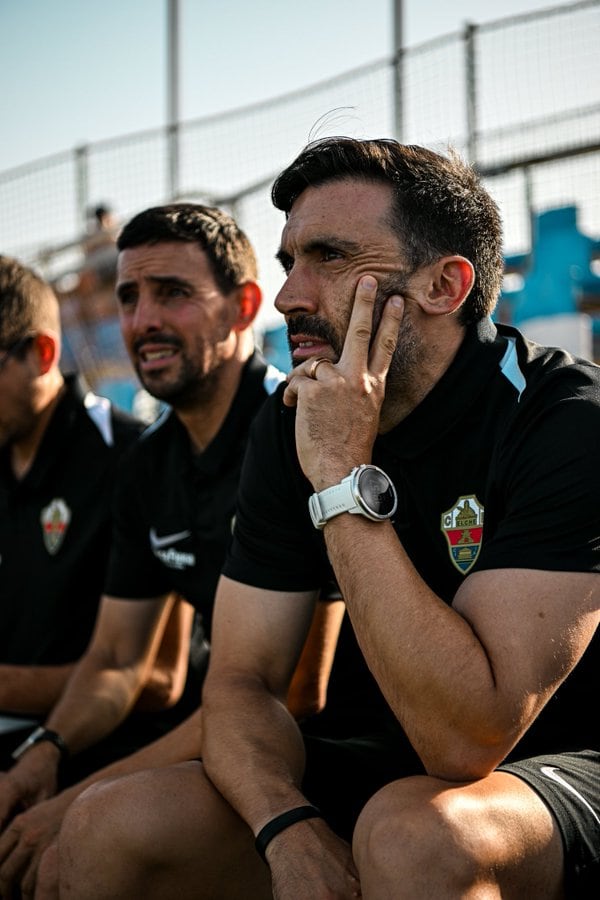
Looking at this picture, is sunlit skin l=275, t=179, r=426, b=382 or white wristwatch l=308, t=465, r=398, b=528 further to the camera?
sunlit skin l=275, t=179, r=426, b=382

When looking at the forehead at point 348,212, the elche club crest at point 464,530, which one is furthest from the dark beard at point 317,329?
the elche club crest at point 464,530

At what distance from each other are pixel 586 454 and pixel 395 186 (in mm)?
946

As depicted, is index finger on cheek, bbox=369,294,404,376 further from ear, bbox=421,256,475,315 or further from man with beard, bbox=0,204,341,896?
man with beard, bbox=0,204,341,896

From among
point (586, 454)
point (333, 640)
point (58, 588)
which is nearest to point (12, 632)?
point (58, 588)

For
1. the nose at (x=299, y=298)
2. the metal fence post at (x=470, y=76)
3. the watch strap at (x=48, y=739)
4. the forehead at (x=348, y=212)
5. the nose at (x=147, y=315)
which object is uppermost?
the metal fence post at (x=470, y=76)

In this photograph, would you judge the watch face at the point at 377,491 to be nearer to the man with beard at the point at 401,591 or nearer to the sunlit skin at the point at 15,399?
the man with beard at the point at 401,591

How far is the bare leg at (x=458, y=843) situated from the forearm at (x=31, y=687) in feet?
7.38

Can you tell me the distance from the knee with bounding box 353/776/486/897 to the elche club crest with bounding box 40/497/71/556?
2.50m

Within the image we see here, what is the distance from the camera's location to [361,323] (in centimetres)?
266

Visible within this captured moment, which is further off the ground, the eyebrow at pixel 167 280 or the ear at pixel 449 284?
the eyebrow at pixel 167 280

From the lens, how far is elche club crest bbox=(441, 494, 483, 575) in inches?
99.4

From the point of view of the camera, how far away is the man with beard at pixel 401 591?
83.5 inches

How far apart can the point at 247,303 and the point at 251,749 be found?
6.43 feet

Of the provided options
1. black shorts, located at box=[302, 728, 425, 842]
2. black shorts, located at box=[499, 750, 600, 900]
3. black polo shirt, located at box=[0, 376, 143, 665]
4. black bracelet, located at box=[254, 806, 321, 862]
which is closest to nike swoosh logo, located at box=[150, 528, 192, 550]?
black polo shirt, located at box=[0, 376, 143, 665]
